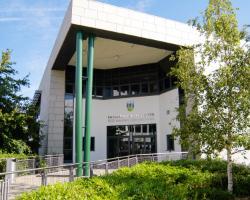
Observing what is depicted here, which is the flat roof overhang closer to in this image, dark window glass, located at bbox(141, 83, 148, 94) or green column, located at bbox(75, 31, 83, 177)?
green column, located at bbox(75, 31, 83, 177)

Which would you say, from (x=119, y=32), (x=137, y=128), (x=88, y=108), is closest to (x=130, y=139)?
(x=137, y=128)

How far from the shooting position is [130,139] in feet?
82.6

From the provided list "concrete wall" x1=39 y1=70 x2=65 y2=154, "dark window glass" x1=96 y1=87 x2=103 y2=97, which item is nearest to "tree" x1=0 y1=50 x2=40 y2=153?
"concrete wall" x1=39 y1=70 x2=65 y2=154

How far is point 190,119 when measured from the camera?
11.0 meters

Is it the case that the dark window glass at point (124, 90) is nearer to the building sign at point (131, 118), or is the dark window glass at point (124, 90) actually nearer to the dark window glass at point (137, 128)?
the building sign at point (131, 118)

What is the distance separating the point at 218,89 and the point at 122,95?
15.7 meters

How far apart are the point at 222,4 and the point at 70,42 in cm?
1070

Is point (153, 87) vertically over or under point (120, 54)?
under

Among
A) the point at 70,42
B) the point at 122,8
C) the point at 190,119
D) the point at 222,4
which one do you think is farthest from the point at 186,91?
the point at 70,42

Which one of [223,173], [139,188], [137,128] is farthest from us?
[137,128]

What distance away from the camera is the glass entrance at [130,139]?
24.6m

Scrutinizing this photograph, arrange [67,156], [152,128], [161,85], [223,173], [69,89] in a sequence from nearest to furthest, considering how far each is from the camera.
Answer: [223,173] < [67,156] < [152,128] < [161,85] < [69,89]

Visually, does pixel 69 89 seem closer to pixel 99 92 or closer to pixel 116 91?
pixel 99 92

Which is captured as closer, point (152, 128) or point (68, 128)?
point (68, 128)
